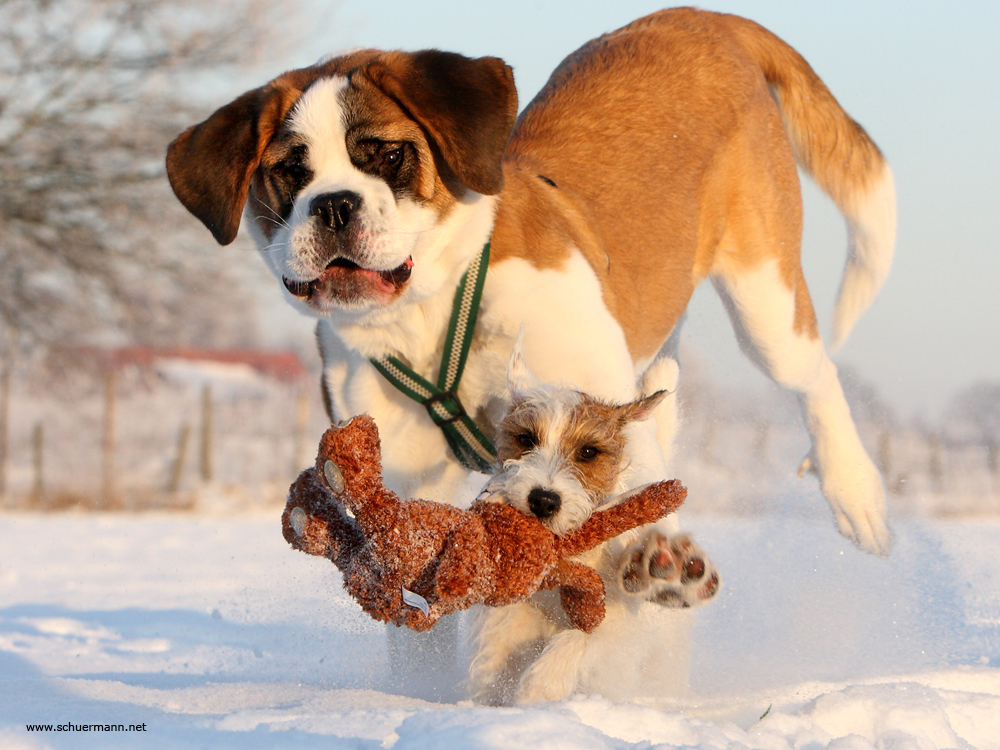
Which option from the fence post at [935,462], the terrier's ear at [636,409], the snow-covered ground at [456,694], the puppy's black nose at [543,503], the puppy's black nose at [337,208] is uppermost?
the puppy's black nose at [337,208]

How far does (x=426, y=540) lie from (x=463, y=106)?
134cm

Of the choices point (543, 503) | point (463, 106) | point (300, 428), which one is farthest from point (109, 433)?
point (543, 503)

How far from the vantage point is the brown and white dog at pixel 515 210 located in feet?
9.71

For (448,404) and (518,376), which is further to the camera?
(448,404)

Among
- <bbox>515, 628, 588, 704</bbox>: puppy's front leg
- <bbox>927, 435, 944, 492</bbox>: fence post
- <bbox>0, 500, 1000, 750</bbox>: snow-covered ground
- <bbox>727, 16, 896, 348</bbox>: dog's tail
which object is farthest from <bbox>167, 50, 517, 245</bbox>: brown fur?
<bbox>927, 435, 944, 492</bbox>: fence post

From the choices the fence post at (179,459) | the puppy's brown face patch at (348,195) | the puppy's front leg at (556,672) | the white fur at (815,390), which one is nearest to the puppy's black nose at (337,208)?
the puppy's brown face patch at (348,195)

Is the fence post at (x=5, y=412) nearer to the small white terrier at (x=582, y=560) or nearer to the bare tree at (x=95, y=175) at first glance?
the bare tree at (x=95, y=175)

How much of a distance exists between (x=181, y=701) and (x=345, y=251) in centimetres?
128

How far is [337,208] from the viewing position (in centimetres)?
282

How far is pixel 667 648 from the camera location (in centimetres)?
298

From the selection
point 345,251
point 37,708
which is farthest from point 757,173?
point 37,708

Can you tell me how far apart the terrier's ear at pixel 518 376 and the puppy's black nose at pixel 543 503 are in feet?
1.39

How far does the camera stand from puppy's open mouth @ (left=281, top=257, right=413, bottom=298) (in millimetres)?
2924

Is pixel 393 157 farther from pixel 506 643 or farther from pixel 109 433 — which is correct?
pixel 109 433
